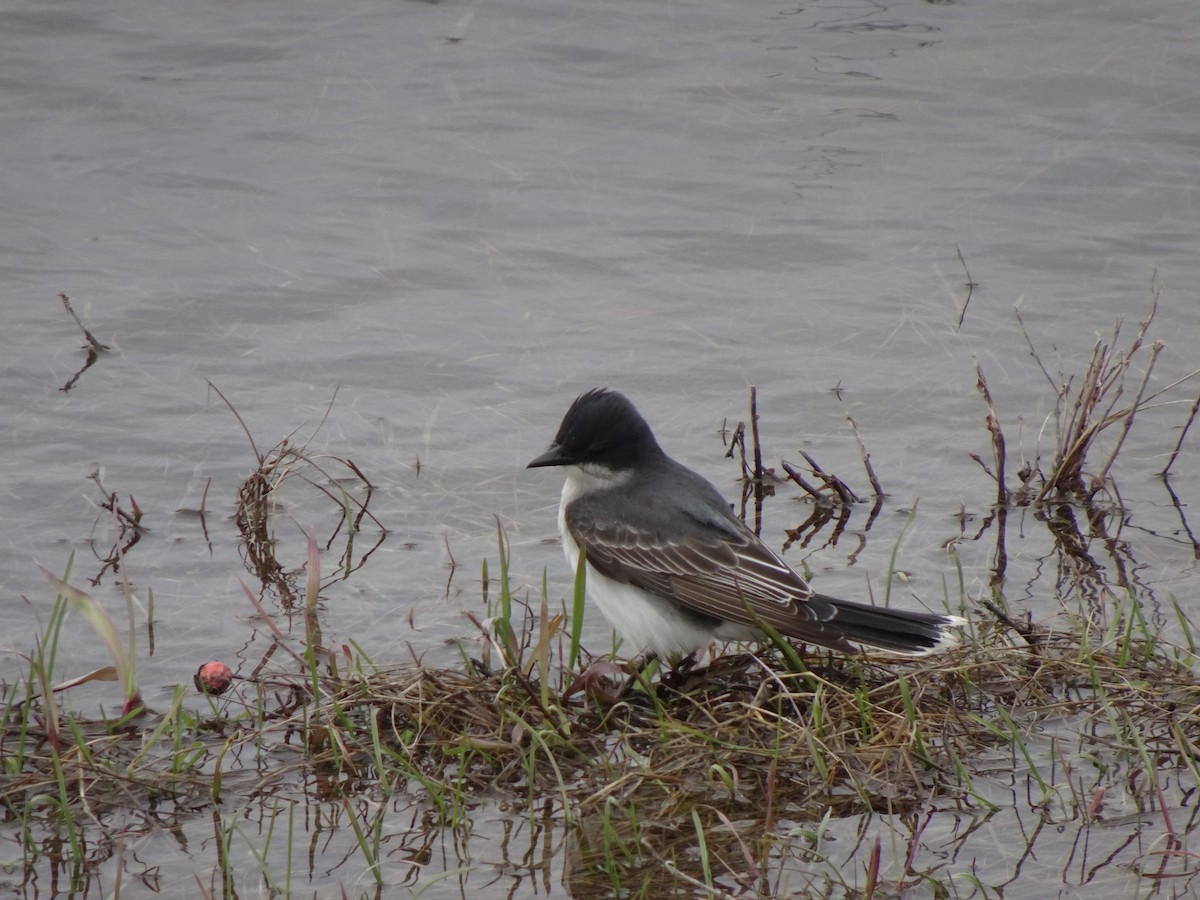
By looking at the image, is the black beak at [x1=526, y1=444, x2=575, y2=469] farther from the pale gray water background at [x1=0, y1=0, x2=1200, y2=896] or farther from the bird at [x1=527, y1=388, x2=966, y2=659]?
the pale gray water background at [x1=0, y1=0, x2=1200, y2=896]

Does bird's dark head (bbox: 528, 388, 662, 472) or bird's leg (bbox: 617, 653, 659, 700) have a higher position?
bird's dark head (bbox: 528, 388, 662, 472)

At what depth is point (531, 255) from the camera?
10.1 metres

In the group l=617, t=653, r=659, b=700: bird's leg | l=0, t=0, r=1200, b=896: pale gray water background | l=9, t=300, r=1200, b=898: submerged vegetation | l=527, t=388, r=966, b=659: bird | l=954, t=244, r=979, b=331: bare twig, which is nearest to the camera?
l=9, t=300, r=1200, b=898: submerged vegetation

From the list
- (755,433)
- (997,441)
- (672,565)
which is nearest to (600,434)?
(672,565)

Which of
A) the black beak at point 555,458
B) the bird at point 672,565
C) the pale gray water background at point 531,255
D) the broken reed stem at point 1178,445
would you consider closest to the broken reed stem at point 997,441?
the pale gray water background at point 531,255

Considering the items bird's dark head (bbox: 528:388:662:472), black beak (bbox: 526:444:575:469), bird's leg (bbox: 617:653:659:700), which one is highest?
bird's dark head (bbox: 528:388:662:472)

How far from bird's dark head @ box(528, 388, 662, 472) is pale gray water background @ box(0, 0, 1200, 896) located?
68 cm

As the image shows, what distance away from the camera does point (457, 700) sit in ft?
16.4

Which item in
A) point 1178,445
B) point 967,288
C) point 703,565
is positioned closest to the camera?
point 703,565

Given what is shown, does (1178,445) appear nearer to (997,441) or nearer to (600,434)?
(997,441)

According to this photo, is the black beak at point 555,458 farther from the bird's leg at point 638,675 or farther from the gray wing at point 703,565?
the bird's leg at point 638,675

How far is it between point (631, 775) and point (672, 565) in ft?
4.85

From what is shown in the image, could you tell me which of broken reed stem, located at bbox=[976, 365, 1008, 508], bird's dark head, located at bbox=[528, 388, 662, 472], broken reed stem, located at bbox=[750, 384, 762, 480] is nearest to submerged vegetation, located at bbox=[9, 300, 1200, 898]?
bird's dark head, located at bbox=[528, 388, 662, 472]

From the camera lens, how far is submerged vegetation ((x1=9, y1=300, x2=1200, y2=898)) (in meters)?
4.23
